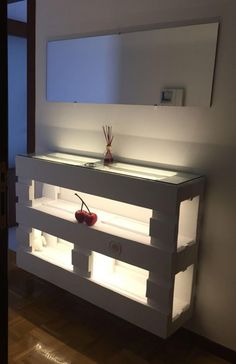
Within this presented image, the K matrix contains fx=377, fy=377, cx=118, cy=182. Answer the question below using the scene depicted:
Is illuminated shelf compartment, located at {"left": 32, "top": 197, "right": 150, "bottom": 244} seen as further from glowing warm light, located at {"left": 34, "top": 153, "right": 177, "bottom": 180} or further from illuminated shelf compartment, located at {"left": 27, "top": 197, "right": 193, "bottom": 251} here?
glowing warm light, located at {"left": 34, "top": 153, "right": 177, "bottom": 180}

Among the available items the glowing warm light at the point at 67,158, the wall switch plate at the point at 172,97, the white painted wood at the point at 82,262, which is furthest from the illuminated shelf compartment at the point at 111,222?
the wall switch plate at the point at 172,97

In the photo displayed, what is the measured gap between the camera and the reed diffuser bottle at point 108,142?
217 centimetres

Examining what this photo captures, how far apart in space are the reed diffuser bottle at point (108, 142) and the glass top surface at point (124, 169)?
3cm

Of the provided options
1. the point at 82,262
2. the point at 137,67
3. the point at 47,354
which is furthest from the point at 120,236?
the point at 137,67

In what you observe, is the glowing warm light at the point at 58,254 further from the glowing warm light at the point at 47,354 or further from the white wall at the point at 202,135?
the white wall at the point at 202,135

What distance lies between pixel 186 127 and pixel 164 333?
103cm

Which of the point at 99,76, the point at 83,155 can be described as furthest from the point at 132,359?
the point at 99,76

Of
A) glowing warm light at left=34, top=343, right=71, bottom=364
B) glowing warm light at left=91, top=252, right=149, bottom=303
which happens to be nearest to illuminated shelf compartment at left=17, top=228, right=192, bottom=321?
glowing warm light at left=91, top=252, right=149, bottom=303

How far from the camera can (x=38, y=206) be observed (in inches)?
92.2

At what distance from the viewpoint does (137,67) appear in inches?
81.2

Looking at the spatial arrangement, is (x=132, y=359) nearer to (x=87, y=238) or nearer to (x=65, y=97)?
(x=87, y=238)

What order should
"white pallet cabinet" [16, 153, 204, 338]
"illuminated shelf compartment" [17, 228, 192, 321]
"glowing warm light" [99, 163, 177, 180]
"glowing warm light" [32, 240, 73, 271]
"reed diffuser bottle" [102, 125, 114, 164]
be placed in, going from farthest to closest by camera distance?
1. "glowing warm light" [32, 240, 73, 271]
2. "reed diffuser bottle" [102, 125, 114, 164]
3. "illuminated shelf compartment" [17, 228, 192, 321]
4. "glowing warm light" [99, 163, 177, 180]
5. "white pallet cabinet" [16, 153, 204, 338]

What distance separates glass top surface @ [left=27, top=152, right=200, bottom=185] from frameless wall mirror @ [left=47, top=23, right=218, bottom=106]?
35 centimetres

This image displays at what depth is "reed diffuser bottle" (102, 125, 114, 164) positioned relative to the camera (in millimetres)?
2172
